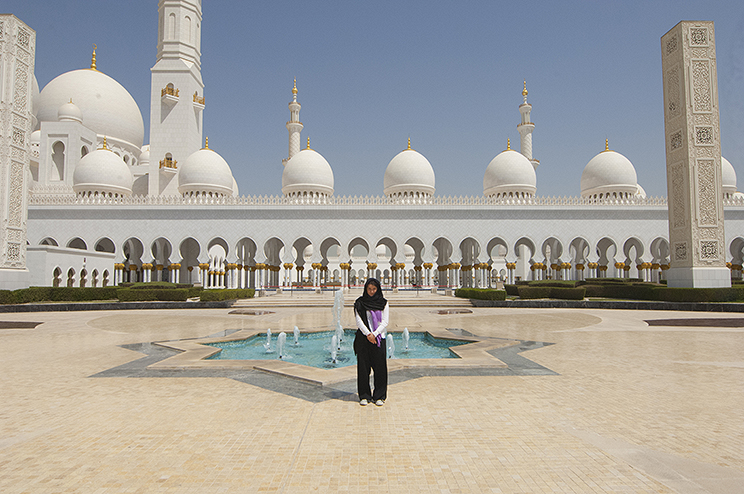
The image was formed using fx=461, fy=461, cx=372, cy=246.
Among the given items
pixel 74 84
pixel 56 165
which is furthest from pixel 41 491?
pixel 74 84

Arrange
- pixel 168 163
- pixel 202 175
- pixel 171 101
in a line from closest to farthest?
pixel 202 175 < pixel 168 163 < pixel 171 101

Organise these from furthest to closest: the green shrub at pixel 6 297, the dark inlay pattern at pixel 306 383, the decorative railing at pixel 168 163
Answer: the decorative railing at pixel 168 163 < the green shrub at pixel 6 297 < the dark inlay pattern at pixel 306 383

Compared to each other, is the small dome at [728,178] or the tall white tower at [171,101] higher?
the tall white tower at [171,101]

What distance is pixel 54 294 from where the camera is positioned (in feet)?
54.6

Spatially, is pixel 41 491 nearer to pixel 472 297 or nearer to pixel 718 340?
pixel 718 340

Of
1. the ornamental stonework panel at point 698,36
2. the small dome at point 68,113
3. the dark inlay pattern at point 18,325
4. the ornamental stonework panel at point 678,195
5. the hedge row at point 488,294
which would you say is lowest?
the dark inlay pattern at point 18,325

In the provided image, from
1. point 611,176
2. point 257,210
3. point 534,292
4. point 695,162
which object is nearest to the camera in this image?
point 695,162

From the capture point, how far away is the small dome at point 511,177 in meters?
28.2

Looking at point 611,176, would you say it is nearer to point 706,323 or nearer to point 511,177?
point 511,177

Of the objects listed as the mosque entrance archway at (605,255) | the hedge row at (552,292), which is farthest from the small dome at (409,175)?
the hedge row at (552,292)

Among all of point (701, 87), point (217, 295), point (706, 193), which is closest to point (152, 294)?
point (217, 295)

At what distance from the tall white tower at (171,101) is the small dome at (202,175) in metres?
2.55

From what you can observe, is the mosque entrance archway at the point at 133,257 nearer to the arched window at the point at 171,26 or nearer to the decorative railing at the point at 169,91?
the decorative railing at the point at 169,91

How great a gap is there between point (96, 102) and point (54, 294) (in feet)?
69.7
